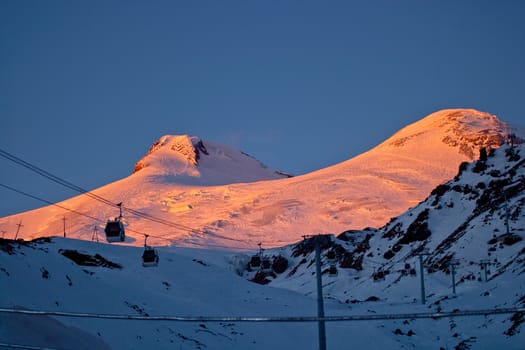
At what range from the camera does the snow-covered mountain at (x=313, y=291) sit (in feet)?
80.4

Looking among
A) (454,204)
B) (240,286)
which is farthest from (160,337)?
(454,204)

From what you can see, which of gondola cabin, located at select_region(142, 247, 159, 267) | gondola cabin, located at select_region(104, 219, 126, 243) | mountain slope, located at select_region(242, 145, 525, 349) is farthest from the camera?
mountain slope, located at select_region(242, 145, 525, 349)

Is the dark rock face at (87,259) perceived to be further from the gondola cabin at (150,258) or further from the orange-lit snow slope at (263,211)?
the orange-lit snow slope at (263,211)

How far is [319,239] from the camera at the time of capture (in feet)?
84.9

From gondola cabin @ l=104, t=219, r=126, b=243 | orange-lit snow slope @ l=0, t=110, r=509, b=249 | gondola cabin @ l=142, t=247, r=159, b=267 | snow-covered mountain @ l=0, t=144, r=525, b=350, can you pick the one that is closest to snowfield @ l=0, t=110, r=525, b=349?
snow-covered mountain @ l=0, t=144, r=525, b=350

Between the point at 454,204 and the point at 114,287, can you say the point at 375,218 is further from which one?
the point at 114,287

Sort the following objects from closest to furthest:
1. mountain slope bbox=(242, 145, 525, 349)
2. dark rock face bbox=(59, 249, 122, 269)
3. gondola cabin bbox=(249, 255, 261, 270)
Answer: gondola cabin bbox=(249, 255, 261, 270)
mountain slope bbox=(242, 145, 525, 349)
dark rock face bbox=(59, 249, 122, 269)

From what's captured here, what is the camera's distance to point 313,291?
305ft

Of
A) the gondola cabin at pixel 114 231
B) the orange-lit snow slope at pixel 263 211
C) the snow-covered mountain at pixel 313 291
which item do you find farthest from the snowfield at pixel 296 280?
the gondola cabin at pixel 114 231

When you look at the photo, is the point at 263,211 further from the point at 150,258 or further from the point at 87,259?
the point at 150,258

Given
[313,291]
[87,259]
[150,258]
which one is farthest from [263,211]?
[150,258]

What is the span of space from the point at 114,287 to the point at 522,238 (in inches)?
1822

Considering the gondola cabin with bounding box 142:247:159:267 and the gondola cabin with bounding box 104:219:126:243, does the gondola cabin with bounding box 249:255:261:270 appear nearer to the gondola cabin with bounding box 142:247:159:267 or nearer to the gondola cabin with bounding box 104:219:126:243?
the gondola cabin with bounding box 142:247:159:267

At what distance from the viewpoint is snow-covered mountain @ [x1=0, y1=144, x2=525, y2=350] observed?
24.5 metres
